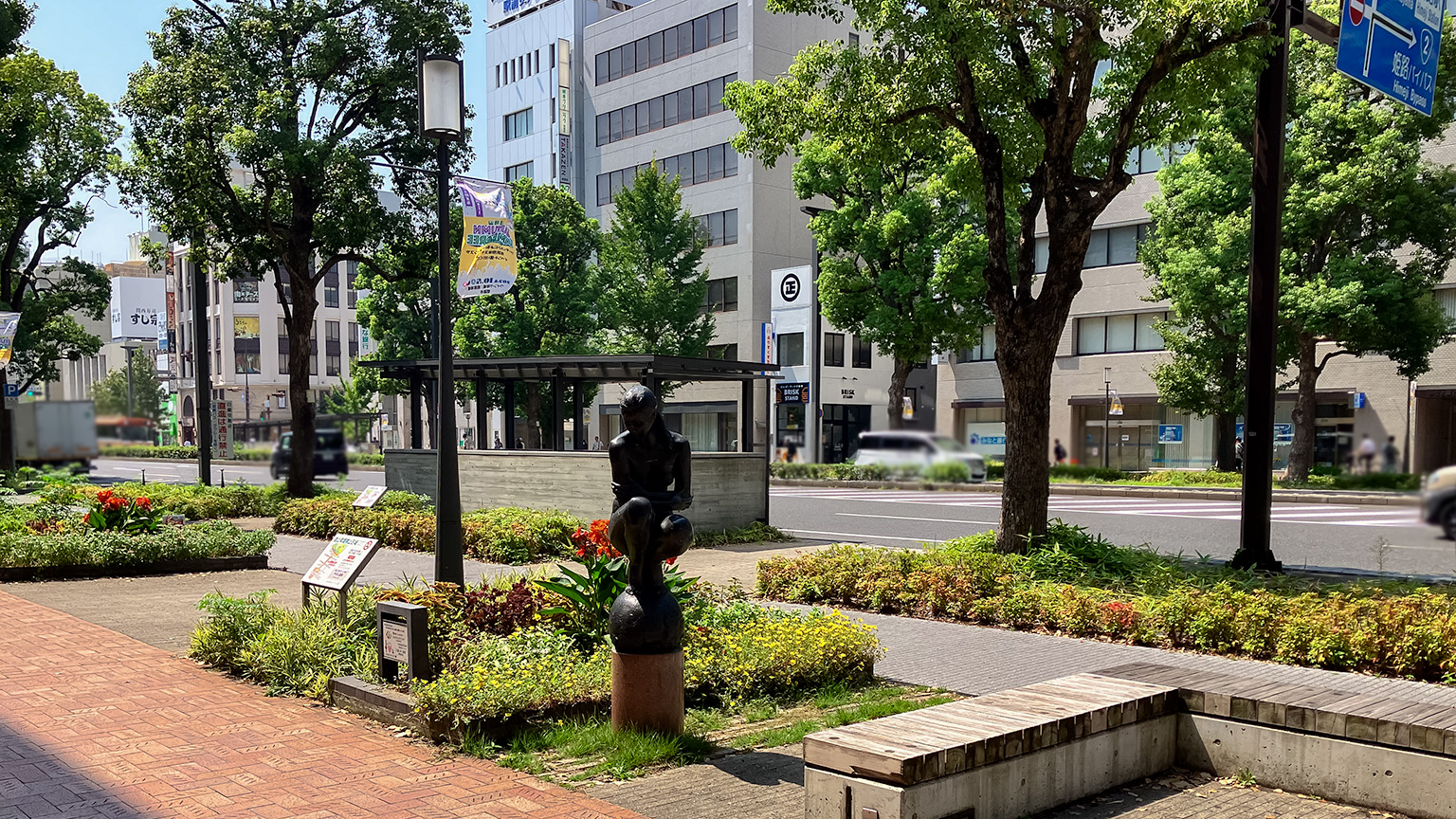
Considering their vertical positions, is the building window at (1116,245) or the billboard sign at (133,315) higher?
the building window at (1116,245)

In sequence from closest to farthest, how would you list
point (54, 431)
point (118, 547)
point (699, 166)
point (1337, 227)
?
1. point (54, 431)
2. point (118, 547)
3. point (1337, 227)
4. point (699, 166)

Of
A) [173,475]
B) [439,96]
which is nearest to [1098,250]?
[173,475]

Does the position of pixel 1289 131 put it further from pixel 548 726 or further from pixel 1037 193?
pixel 548 726

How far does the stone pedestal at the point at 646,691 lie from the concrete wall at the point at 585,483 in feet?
37.6

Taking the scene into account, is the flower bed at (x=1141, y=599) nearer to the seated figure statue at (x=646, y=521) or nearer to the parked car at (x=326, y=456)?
the seated figure statue at (x=646, y=521)

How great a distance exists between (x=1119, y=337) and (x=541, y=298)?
107ft

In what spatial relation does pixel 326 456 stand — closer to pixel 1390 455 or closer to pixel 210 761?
pixel 210 761

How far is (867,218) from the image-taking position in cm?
3525

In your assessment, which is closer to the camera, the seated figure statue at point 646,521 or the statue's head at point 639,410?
the seated figure statue at point 646,521

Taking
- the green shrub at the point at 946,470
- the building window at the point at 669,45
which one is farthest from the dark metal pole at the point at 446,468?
the building window at the point at 669,45

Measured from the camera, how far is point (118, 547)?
14.6 m

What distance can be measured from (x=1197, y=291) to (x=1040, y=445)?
19521 millimetres

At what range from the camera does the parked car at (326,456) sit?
7.11 m

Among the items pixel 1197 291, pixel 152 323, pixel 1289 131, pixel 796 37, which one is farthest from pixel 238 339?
pixel 796 37
